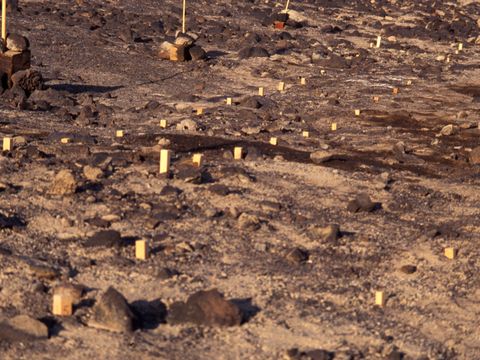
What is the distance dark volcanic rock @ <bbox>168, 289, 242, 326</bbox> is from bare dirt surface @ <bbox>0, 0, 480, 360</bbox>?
1cm

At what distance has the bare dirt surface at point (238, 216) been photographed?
7.15 meters

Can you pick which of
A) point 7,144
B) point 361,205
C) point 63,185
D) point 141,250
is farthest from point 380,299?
point 7,144

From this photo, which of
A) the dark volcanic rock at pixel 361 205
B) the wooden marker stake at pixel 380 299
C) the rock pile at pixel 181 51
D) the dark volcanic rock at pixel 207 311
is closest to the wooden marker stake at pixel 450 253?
the dark volcanic rock at pixel 361 205

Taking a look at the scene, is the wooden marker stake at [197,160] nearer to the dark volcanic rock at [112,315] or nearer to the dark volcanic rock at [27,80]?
the dark volcanic rock at [112,315]

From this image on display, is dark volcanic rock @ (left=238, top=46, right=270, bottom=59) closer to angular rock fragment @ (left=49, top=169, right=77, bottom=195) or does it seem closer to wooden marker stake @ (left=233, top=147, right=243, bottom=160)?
wooden marker stake @ (left=233, top=147, right=243, bottom=160)

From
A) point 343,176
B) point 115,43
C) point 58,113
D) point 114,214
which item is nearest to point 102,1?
point 115,43

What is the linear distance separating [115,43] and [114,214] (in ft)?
44.9

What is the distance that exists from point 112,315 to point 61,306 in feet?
1.32

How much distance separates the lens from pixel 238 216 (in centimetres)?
955

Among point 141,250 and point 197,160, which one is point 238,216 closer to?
point 141,250

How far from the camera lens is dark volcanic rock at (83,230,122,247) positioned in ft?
28.0

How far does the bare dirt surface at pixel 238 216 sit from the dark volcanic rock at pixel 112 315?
0.05ft

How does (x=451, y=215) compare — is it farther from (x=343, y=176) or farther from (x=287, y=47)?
(x=287, y=47)

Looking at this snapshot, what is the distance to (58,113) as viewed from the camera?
14.7 meters
